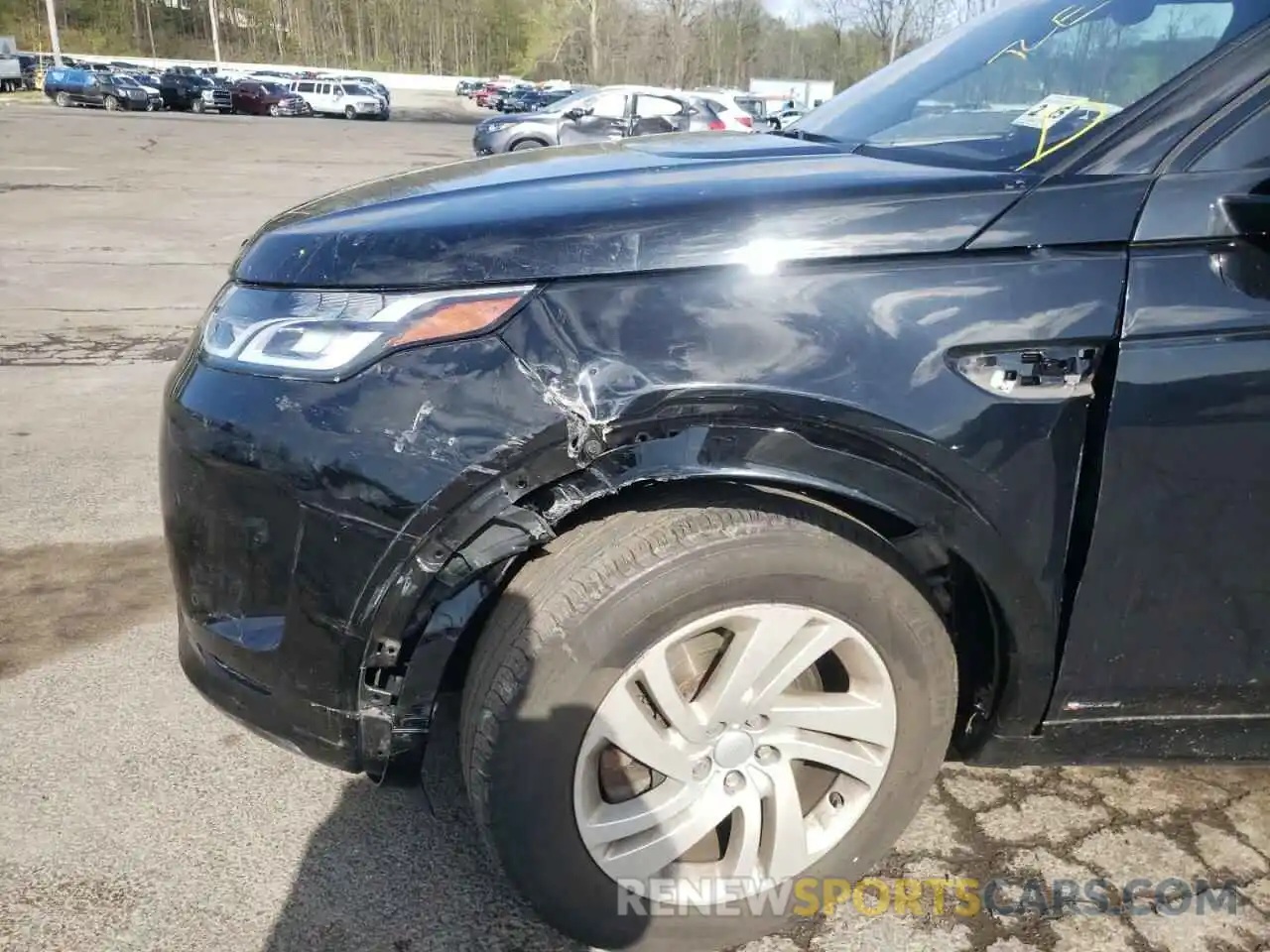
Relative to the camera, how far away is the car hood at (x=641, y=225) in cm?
174

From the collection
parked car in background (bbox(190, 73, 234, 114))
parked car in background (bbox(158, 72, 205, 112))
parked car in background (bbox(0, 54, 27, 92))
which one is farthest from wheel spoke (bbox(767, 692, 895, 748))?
parked car in background (bbox(0, 54, 27, 92))

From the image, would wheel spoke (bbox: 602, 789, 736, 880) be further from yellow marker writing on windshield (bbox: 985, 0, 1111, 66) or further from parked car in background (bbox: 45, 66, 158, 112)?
parked car in background (bbox: 45, 66, 158, 112)

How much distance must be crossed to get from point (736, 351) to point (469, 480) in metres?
0.52

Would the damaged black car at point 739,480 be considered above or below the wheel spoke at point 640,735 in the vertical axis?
above

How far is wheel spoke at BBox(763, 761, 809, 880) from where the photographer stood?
1.96 m

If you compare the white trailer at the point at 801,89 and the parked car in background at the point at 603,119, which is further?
the white trailer at the point at 801,89

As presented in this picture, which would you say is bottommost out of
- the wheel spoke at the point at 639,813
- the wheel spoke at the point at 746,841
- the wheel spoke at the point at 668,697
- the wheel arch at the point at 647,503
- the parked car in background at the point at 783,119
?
the wheel spoke at the point at 746,841

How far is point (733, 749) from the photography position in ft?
6.30

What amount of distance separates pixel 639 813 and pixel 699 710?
245mm

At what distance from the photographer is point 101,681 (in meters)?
2.91

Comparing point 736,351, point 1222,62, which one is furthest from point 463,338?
point 1222,62

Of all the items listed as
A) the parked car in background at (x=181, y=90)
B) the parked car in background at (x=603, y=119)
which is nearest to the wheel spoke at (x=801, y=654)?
the parked car in background at (x=603, y=119)

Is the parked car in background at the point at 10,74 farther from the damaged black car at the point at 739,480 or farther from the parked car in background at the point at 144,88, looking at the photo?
the damaged black car at the point at 739,480

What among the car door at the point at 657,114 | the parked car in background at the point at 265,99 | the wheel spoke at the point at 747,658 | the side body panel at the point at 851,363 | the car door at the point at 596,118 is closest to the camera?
the side body panel at the point at 851,363
